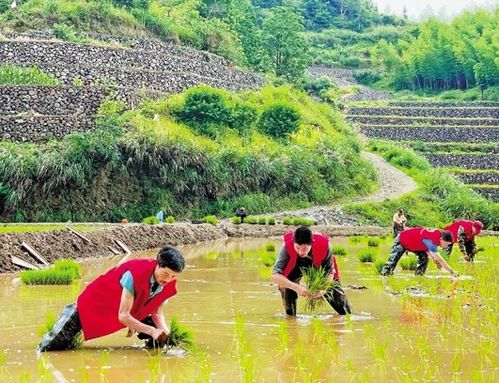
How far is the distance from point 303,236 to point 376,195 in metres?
39.0

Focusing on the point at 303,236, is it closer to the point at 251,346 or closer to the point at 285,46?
the point at 251,346

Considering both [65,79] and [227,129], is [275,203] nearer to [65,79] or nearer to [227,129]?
[227,129]

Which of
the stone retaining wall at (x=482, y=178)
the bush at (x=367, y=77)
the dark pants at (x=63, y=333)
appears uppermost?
the dark pants at (x=63, y=333)

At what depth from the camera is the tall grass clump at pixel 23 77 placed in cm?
4494

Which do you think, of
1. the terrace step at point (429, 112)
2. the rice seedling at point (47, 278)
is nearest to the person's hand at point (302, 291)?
the rice seedling at point (47, 278)

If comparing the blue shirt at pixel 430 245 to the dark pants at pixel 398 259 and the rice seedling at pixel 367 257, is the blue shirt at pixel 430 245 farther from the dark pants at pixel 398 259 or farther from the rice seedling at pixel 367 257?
the rice seedling at pixel 367 257

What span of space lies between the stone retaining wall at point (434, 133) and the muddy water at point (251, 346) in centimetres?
5391

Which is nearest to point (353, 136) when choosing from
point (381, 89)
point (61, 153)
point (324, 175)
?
point (324, 175)

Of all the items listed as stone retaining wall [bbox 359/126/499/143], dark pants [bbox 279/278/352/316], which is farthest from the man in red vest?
stone retaining wall [bbox 359/126/499/143]

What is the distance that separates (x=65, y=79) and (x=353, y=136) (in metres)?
17.8

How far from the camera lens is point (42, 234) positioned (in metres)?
23.2

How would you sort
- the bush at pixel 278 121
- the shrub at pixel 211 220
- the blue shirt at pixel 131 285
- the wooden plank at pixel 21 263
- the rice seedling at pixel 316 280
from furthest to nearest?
the bush at pixel 278 121 < the shrub at pixel 211 220 < the wooden plank at pixel 21 263 < the rice seedling at pixel 316 280 < the blue shirt at pixel 131 285

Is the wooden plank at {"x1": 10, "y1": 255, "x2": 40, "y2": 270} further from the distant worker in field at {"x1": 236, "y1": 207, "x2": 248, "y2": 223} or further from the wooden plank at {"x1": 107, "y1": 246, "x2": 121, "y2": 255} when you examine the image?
the distant worker in field at {"x1": 236, "y1": 207, "x2": 248, "y2": 223}

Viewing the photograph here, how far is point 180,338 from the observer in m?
10.4
